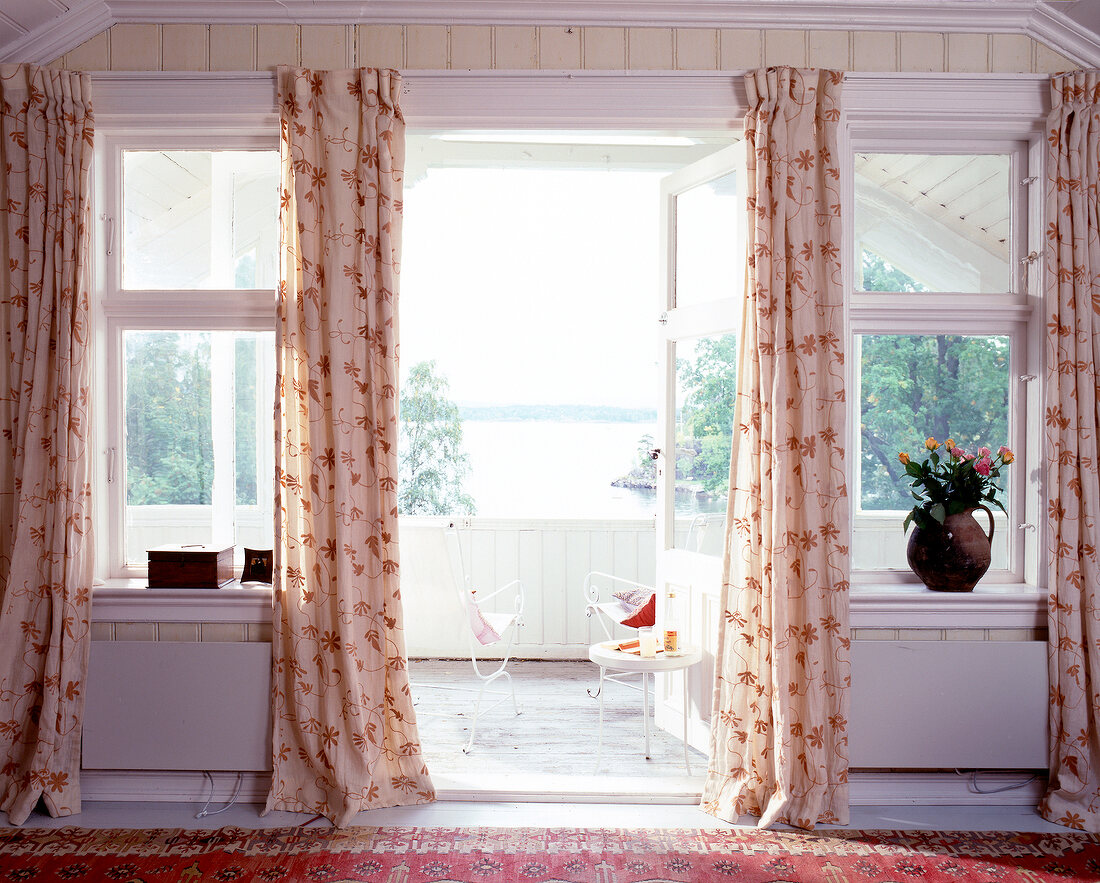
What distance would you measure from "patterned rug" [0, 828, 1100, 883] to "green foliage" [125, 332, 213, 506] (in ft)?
4.16

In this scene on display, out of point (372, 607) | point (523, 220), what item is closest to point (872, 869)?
point (372, 607)

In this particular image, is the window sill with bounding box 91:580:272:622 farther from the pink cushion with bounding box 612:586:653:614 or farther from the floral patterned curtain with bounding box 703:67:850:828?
the pink cushion with bounding box 612:586:653:614

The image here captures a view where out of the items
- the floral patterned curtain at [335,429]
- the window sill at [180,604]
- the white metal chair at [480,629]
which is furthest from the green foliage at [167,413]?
the white metal chair at [480,629]

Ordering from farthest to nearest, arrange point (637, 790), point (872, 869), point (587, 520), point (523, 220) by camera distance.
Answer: point (523, 220)
point (587, 520)
point (637, 790)
point (872, 869)

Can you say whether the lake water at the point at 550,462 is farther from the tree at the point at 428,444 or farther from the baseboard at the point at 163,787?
the baseboard at the point at 163,787

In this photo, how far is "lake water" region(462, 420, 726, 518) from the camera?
591cm

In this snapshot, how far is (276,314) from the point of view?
2988 mm

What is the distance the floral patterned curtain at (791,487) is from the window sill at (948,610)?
0.20 m

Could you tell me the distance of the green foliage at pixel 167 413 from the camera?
10.4 ft

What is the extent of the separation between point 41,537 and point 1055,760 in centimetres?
384

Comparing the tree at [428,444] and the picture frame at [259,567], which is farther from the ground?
the tree at [428,444]

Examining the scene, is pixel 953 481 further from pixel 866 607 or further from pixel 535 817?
pixel 535 817

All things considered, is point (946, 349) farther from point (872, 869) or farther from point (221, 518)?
point (221, 518)

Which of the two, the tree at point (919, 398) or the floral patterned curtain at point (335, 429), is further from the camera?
the tree at point (919, 398)
